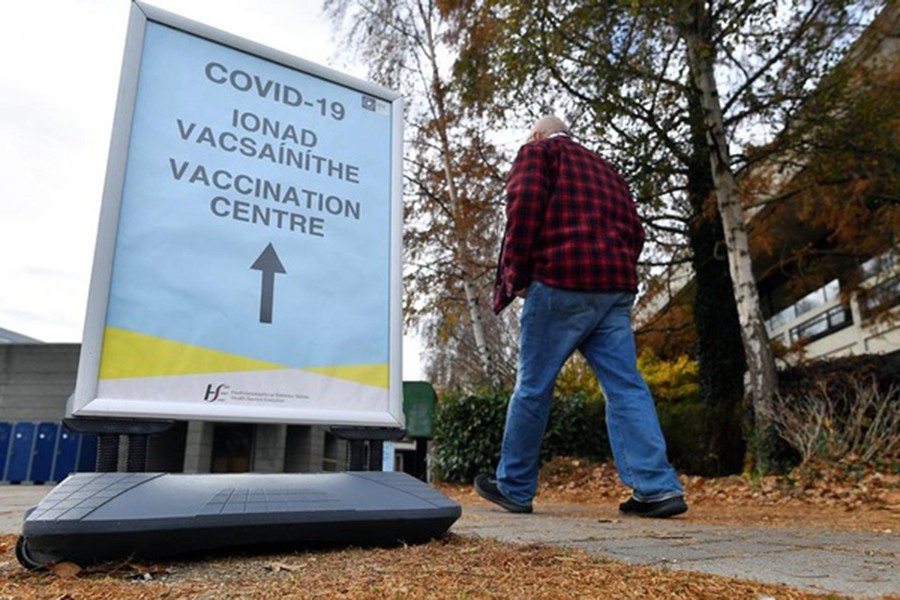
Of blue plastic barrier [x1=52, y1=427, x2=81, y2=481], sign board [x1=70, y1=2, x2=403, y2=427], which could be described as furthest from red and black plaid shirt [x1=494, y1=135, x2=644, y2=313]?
blue plastic barrier [x1=52, y1=427, x2=81, y2=481]

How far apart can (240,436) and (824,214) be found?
37.5ft

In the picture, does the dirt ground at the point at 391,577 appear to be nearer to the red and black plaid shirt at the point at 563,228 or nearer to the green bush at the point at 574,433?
the red and black plaid shirt at the point at 563,228


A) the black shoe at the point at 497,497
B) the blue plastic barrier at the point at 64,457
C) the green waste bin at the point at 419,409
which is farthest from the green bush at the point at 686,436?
the blue plastic barrier at the point at 64,457

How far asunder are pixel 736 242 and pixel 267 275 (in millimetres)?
5831

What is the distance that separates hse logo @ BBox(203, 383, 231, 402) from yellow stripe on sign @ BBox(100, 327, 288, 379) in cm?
4

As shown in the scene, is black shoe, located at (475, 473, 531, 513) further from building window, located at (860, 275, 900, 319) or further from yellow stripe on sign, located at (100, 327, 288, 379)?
building window, located at (860, 275, 900, 319)

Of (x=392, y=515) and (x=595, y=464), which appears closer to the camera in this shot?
(x=392, y=515)

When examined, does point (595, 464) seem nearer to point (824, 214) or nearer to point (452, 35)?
point (824, 214)

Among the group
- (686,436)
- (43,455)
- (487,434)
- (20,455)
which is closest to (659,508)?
(487,434)

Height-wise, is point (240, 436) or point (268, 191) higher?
point (268, 191)

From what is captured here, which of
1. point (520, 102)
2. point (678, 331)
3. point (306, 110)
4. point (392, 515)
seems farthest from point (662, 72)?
point (392, 515)

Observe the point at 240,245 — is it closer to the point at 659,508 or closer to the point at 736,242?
the point at 659,508

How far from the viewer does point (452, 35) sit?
1148 cm

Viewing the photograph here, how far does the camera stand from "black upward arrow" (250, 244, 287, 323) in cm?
194
